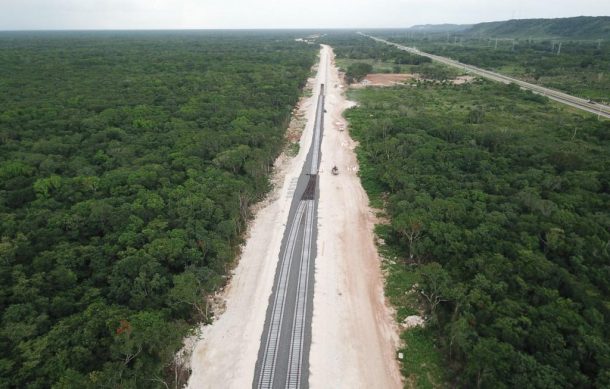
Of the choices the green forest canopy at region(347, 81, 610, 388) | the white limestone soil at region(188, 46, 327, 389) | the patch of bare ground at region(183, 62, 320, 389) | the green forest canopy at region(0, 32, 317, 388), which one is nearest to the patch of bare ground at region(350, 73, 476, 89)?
the green forest canopy at region(0, 32, 317, 388)

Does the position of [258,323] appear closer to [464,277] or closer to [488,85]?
[464,277]

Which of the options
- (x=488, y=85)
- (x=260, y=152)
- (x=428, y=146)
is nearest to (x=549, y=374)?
(x=428, y=146)

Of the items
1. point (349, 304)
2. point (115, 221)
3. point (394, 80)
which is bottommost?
point (349, 304)

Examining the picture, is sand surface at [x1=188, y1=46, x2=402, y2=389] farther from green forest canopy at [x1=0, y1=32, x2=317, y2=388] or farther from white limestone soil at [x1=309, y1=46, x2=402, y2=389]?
green forest canopy at [x1=0, y1=32, x2=317, y2=388]

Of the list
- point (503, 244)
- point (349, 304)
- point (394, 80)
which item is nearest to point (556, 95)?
point (394, 80)

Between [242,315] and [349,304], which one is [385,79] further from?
[242,315]

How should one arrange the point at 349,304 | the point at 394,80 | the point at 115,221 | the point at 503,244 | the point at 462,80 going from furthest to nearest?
the point at 394,80 < the point at 462,80 < the point at 115,221 < the point at 503,244 < the point at 349,304
